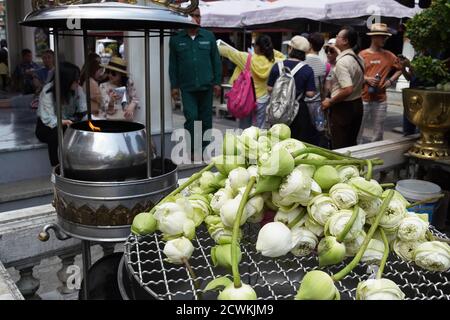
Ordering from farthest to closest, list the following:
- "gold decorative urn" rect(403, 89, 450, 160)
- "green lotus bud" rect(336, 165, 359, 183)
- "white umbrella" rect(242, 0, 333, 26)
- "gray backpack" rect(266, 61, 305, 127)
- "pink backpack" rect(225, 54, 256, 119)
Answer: "white umbrella" rect(242, 0, 333, 26)
"pink backpack" rect(225, 54, 256, 119)
"gray backpack" rect(266, 61, 305, 127)
"gold decorative urn" rect(403, 89, 450, 160)
"green lotus bud" rect(336, 165, 359, 183)

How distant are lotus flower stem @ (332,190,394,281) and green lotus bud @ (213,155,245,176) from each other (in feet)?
1.39

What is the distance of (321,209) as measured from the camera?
1.22 meters

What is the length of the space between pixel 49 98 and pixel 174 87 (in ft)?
4.46

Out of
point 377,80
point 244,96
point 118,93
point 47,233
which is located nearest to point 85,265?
point 47,233

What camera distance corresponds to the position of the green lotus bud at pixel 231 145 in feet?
4.80

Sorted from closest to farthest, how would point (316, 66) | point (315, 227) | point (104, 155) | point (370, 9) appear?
point (315, 227) < point (104, 155) < point (316, 66) < point (370, 9)

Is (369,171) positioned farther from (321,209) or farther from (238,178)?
(238,178)

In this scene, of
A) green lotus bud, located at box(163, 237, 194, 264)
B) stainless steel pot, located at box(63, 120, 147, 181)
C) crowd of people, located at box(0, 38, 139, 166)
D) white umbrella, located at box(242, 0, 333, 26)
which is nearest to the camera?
green lotus bud, located at box(163, 237, 194, 264)

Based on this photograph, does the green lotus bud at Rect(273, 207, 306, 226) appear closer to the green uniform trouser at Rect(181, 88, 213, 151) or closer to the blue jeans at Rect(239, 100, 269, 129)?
the green uniform trouser at Rect(181, 88, 213, 151)

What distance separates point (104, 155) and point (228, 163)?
0.50 meters

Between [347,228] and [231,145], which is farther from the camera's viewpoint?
[231,145]

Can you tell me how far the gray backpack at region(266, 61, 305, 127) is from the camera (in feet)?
15.0

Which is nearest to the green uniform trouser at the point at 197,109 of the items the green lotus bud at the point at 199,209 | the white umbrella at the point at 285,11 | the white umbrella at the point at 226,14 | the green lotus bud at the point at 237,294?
the green lotus bud at the point at 199,209

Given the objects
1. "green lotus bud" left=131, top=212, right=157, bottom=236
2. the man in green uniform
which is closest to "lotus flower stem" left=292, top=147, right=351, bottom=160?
"green lotus bud" left=131, top=212, right=157, bottom=236
